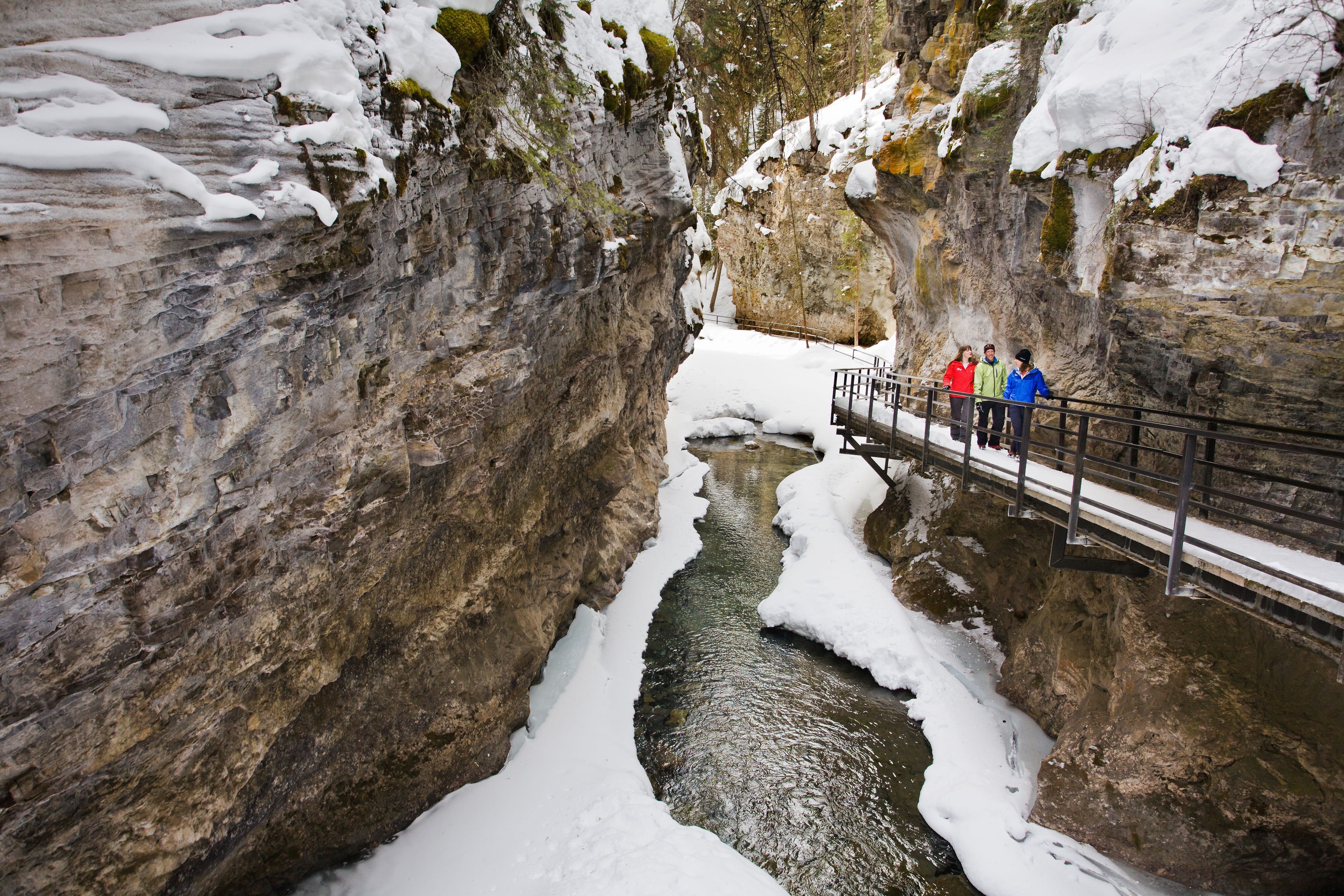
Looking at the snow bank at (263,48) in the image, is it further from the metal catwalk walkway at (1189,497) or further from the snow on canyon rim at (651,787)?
the snow on canyon rim at (651,787)

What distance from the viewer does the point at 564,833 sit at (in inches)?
278

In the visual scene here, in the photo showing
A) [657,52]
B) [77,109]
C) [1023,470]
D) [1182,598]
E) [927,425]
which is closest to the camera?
[77,109]

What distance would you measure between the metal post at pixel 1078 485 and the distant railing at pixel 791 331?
20656 mm

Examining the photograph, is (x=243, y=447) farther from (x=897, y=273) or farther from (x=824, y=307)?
(x=824, y=307)

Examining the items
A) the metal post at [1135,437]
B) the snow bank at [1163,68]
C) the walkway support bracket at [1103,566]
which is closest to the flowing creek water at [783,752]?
the walkway support bracket at [1103,566]

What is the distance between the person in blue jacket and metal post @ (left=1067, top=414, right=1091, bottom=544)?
2567mm

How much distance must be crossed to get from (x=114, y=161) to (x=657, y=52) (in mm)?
8021

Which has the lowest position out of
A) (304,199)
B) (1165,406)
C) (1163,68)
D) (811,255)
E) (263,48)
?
(1165,406)

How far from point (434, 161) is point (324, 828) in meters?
6.43

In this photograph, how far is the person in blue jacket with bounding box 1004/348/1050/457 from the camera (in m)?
8.46

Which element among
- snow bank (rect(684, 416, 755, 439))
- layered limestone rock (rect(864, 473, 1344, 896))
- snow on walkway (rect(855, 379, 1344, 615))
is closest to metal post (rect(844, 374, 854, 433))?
snow on walkway (rect(855, 379, 1344, 615))

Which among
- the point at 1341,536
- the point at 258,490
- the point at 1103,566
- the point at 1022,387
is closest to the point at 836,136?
the point at 1022,387

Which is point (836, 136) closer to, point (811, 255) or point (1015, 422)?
point (811, 255)

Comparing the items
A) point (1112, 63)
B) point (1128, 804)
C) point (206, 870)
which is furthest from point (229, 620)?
point (1112, 63)
